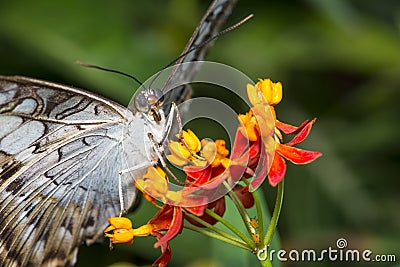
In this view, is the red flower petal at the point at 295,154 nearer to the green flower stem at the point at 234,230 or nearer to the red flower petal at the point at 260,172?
the red flower petal at the point at 260,172

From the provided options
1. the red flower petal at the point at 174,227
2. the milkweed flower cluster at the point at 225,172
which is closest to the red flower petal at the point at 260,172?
the milkweed flower cluster at the point at 225,172

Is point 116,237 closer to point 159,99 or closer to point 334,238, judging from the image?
point 159,99

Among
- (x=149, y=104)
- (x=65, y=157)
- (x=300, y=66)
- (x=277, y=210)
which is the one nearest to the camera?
(x=277, y=210)

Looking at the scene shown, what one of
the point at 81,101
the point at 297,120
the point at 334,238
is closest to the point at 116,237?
the point at 81,101

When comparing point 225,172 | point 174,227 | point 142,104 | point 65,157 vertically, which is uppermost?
point 142,104

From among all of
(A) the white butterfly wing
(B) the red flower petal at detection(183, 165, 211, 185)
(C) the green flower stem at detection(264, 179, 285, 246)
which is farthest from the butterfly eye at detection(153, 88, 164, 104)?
(C) the green flower stem at detection(264, 179, 285, 246)

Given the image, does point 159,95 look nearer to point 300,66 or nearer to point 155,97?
point 155,97

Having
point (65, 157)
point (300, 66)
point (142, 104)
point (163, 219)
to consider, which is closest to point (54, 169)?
point (65, 157)
